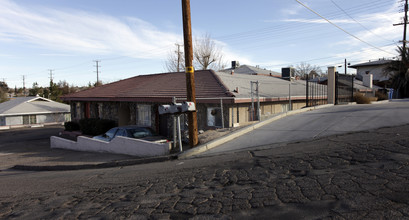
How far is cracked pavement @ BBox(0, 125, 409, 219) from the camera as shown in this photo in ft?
14.4

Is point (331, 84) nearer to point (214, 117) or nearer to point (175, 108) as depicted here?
point (214, 117)

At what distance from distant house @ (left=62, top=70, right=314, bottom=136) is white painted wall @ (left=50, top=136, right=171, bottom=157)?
3.00 meters

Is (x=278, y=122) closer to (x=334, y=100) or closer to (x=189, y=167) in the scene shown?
(x=189, y=167)

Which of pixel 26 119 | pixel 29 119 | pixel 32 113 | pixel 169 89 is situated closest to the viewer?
pixel 169 89

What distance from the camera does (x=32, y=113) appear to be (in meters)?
41.0

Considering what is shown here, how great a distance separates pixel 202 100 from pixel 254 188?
936 centimetres

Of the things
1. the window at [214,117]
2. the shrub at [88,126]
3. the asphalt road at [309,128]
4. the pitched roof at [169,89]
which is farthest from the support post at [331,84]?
the shrub at [88,126]

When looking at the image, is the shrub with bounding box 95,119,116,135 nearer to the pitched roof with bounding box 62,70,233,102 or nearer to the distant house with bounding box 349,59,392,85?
the pitched roof with bounding box 62,70,233,102

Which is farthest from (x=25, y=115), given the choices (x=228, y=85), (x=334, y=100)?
(x=334, y=100)

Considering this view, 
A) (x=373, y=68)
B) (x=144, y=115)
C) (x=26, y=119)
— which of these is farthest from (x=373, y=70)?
(x=26, y=119)

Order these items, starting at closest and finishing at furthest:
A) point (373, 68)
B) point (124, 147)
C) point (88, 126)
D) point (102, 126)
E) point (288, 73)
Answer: point (124, 147) → point (102, 126) → point (88, 126) → point (288, 73) → point (373, 68)

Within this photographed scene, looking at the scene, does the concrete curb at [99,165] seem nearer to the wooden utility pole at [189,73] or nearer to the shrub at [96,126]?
the wooden utility pole at [189,73]

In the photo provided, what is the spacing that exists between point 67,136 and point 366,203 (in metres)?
23.7

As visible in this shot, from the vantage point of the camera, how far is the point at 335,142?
8125 millimetres
